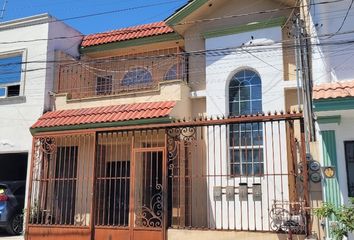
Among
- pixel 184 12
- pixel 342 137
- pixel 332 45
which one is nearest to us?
pixel 342 137

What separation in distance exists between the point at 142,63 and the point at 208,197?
5331 millimetres

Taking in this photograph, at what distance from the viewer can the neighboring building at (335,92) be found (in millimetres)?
8070

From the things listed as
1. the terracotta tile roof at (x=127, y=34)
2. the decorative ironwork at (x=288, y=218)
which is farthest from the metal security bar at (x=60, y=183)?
the decorative ironwork at (x=288, y=218)

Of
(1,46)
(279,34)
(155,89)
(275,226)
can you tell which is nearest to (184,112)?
(155,89)

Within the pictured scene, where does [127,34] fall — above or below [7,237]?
above

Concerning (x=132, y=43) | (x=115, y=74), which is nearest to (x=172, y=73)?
(x=132, y=43)

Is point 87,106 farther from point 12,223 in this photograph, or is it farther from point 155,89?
point 12,223

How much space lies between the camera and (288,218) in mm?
8922

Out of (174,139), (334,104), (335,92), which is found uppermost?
(335,92)

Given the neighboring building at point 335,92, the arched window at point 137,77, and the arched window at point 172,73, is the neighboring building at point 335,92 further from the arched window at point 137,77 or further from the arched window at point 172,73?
the arched window at point 137,77

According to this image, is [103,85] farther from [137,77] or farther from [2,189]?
[2,189]

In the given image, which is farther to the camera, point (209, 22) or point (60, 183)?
point (60, 183)

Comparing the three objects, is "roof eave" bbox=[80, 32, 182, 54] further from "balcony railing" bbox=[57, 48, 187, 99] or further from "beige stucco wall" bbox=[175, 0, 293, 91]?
"beige stucco wall" bbox=[175, 0, 293, 91]

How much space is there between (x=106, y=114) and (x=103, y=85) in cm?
296
